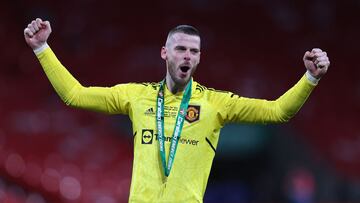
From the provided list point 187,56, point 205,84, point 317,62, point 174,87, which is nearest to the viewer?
point 317,62

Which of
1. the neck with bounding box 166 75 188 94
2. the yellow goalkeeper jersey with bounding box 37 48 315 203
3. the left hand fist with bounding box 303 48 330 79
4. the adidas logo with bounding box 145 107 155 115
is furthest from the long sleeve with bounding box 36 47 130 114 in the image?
the left hand fist with bounding box 303 48 330 79

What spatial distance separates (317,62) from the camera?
3.93m

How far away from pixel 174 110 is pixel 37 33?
0.88 m

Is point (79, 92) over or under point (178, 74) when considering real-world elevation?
under

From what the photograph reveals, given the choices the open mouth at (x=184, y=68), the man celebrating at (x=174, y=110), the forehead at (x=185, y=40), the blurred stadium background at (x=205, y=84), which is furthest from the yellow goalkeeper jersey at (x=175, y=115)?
the blurred stadium background at (x=205, y=84)

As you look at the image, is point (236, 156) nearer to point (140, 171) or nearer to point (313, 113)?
point (313, 113)

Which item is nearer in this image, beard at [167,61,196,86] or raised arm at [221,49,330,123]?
raised arm at [221,49,330,123]

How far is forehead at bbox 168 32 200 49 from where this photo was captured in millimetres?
4195

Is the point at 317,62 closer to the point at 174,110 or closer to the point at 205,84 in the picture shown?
the point at 174,110

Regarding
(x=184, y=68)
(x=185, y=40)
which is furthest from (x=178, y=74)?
(x=185, y=40)

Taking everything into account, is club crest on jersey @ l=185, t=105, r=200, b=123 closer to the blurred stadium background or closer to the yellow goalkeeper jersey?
the yellow goalkeeper jersey

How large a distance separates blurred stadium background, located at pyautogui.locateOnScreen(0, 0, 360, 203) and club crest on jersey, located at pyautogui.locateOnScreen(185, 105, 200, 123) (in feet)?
17.9
